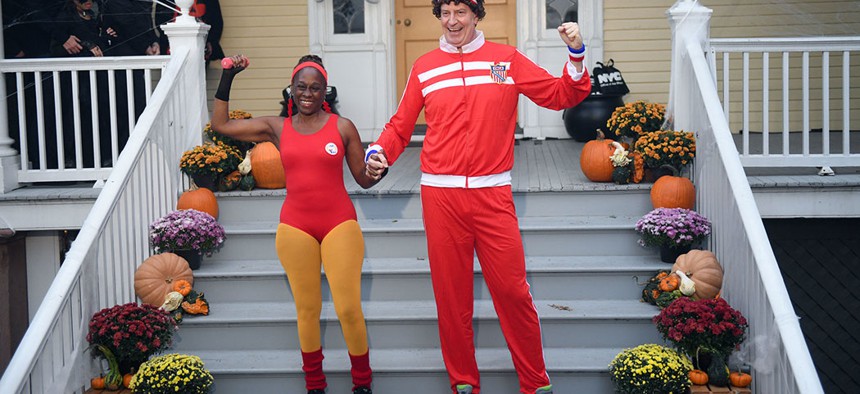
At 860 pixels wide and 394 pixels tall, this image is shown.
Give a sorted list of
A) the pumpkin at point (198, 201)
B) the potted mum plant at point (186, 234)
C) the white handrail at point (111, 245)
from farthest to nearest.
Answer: the pumpkin at point (198, 201), the potted mum plant at point (186, 234), the white handrail at point (111, 245)

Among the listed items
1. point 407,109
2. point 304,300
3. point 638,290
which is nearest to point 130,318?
point 304,300

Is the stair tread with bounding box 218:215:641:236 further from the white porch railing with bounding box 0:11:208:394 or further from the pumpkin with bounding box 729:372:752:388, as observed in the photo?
the pumpkin with bounding box 729:372:752:388

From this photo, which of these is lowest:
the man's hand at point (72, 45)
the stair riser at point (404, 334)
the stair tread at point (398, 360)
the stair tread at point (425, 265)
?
the stair tread at point (398, 360)

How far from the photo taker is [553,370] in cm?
488

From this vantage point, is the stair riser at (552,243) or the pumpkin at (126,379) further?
the stair riser at (552,243)

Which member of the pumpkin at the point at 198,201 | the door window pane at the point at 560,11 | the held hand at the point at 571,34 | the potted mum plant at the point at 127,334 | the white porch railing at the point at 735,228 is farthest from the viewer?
the door window pane at the point at 560,11

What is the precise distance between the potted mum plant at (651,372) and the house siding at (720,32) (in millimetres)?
4212

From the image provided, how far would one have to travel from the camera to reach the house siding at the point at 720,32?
8289mm

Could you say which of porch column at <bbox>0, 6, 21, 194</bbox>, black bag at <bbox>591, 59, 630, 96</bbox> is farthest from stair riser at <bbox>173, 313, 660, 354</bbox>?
black bag at <bbox>591, 59, 630, 96</bbox>

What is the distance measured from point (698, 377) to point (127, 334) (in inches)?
101

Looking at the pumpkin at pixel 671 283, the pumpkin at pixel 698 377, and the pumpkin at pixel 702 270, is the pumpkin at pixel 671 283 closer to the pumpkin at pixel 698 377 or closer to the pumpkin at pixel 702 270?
the pumpkin at pixel 702 270

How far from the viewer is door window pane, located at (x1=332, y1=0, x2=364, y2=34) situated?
8.70m

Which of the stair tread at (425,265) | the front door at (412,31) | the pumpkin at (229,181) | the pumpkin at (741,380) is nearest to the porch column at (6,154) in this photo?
the pumpkin at (229,181)

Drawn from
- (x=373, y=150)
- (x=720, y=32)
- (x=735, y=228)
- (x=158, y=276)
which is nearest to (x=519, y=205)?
(x=735, y=228)
